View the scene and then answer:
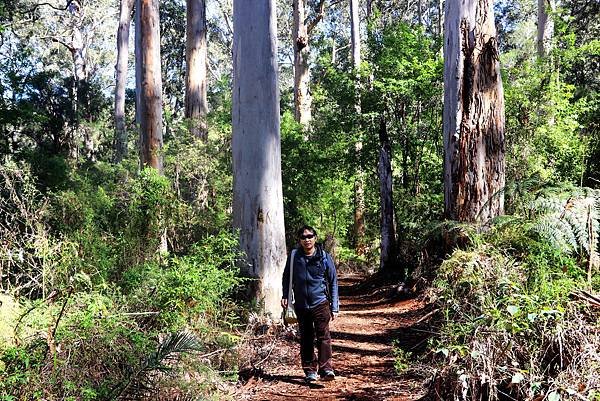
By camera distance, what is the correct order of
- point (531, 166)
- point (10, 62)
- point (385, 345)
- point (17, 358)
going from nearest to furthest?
point (17, 358)
point (385, 345)
point (531, 166)
point (10, 62)

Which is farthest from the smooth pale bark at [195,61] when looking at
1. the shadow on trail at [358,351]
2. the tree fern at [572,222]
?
the tree fern at [572,222]

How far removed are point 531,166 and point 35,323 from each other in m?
10.0

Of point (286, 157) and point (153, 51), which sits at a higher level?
point (153, 51)

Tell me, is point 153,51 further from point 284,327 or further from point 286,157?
point 284,327

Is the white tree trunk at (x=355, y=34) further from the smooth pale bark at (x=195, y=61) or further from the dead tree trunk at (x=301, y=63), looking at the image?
the smooth pale bark at (x=195, y=61)

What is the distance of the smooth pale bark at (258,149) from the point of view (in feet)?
23.8

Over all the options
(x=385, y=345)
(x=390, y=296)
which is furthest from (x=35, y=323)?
(x=390, y=296)

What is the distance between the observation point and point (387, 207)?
490 inches

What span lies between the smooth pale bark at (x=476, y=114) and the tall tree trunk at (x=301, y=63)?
39.0ft

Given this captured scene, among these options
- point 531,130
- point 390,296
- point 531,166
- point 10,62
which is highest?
point 10,62

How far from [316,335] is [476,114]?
12.5 feet

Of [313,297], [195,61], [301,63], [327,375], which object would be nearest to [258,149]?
[313,297]

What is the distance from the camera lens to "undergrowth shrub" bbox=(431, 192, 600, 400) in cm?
334

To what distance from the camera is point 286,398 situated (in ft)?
16.5
